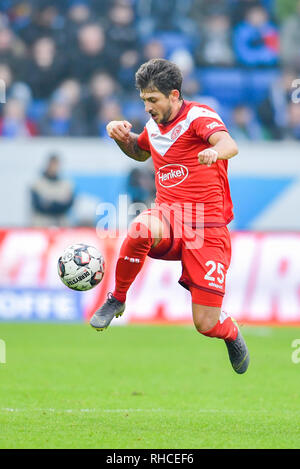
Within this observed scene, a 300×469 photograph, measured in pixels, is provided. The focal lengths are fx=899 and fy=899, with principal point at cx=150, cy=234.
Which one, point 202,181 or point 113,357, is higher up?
point 202,181

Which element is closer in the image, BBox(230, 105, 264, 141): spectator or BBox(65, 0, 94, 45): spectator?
BBox(230, 105, 264, 141): spectator

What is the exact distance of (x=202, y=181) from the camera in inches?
283

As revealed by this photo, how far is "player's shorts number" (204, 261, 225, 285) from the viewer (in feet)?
23.4

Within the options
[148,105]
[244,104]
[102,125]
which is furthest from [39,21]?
[148,105]

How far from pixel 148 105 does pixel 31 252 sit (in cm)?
760

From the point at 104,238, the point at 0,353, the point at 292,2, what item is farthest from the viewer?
the point at 292,2

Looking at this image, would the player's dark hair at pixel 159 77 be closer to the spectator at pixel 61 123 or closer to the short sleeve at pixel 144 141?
the short sleeve at pixel 144 141

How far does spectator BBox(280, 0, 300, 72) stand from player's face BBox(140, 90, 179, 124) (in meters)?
11.6

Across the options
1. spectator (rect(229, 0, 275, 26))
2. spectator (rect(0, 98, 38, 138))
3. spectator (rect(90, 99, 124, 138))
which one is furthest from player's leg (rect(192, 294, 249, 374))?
spectator (rect(229, 0, 275, 26))

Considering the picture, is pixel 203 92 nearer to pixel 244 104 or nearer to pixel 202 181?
pixel 244 104

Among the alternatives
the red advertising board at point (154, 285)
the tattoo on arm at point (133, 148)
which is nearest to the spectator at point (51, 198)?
the red advertising board at point (154, 285)

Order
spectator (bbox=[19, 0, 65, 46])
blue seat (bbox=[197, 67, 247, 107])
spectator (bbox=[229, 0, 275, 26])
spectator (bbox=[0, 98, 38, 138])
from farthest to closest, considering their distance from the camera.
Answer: spectator (bbox=[229, 0, 275, 26])
blue seat (bbox=[197, 67, 247, 107])
spectator (bbox=[19, 0, 65, 46])
spectator (bbox=[0, 98, 38, 138])

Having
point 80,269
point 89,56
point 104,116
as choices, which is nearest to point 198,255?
point 80,269

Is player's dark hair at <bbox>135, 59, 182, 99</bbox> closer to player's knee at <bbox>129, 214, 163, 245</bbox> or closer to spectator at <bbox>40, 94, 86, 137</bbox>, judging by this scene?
player's knee at <bbox>129, 214, 163, 245</bbox>
